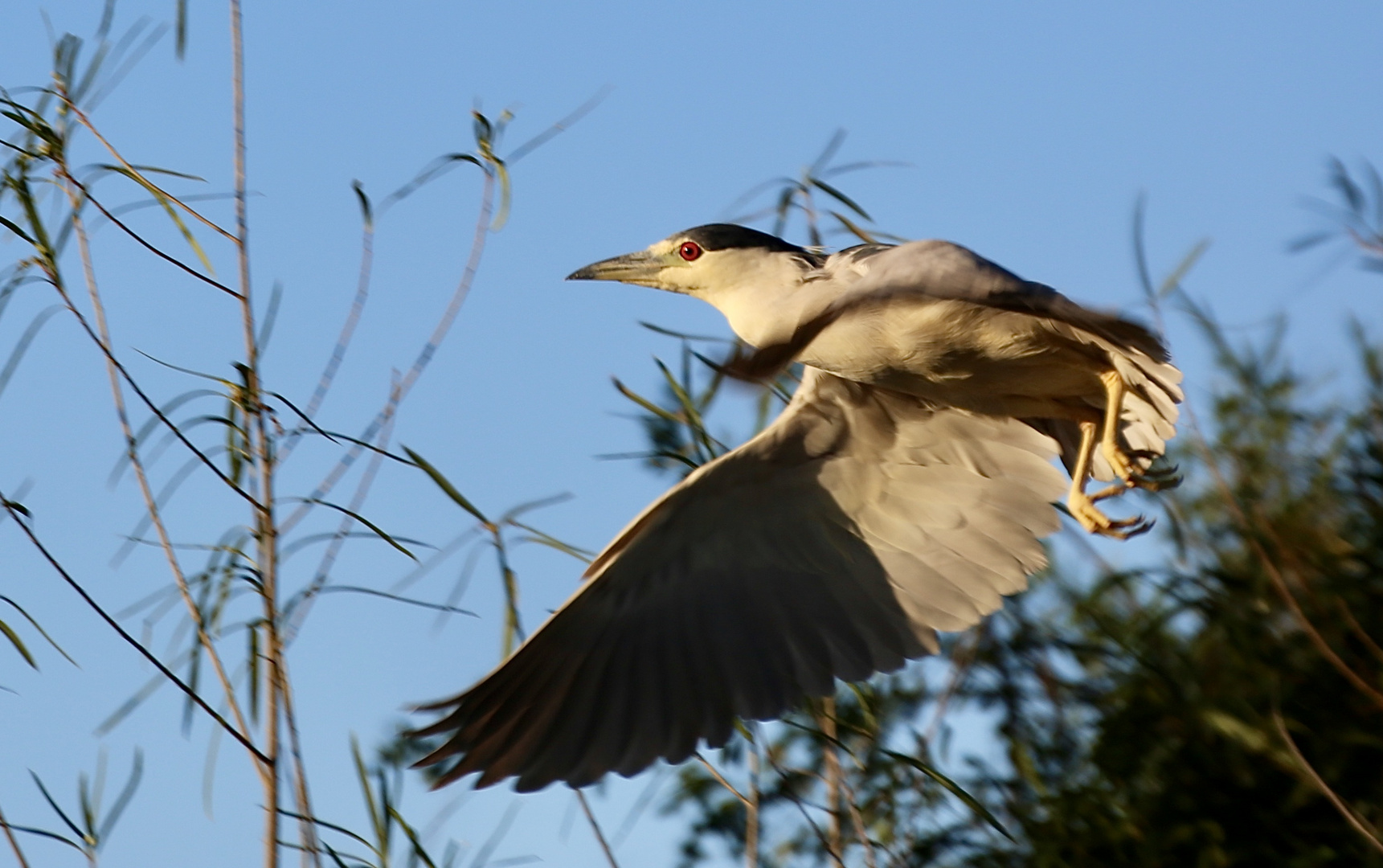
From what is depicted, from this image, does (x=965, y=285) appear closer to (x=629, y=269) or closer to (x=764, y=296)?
(x=764, y=296)

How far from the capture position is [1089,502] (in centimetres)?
292

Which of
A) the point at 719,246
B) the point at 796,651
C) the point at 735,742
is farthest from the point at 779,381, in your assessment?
the point at 735,742

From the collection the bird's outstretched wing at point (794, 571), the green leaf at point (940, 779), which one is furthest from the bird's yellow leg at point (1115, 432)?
the green leaf at point (940, 779)

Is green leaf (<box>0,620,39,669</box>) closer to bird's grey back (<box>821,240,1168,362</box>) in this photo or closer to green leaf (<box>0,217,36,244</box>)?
green leaf (<box>0,217,36,244</box>)

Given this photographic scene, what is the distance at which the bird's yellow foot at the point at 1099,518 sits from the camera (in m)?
2.83

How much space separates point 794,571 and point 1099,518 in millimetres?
740

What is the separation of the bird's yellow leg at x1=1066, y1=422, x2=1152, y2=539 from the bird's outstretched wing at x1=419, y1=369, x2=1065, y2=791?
109 millimetres

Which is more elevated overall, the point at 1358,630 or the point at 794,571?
the point at 794,571

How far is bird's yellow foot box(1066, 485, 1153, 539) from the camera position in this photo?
2.83 m

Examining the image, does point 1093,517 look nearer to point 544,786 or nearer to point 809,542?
point 809,542

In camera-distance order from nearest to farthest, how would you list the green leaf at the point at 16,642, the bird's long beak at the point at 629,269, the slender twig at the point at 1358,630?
the green leaf at the point at 16,642 < the slender twig at the point at 1358,630 < the bird's long beak at the point at 629,269

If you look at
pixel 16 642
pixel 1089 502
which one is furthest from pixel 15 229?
pixel 1089 502

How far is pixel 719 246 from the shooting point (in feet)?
10.0

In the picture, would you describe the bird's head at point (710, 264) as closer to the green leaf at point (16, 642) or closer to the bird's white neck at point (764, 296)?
the bird's white neck at point (764, 296)
